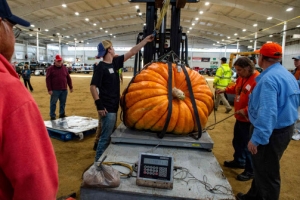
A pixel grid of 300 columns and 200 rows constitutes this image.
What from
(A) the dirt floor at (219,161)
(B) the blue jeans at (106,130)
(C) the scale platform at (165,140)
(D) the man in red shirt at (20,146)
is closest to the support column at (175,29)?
(B) the blue jeans at (106,130)

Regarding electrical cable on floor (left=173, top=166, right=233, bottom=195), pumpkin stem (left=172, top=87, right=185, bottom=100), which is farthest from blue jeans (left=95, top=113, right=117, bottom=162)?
electrical cable on floor (left=173, top=166, right=233, bottom=195)

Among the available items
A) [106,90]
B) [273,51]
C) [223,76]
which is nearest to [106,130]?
[106,90]

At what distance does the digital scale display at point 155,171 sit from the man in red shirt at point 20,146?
123 cm

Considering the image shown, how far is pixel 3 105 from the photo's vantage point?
789 mm

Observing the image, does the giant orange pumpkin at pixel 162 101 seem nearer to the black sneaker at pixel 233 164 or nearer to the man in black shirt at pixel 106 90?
the man in black shirt at pixel 106 90

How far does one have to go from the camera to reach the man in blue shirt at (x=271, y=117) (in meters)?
2.27

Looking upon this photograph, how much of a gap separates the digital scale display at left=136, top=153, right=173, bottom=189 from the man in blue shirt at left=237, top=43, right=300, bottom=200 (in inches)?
38.7

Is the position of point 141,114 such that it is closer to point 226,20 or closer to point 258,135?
point 258,135

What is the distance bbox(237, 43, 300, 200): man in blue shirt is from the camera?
7.45ft

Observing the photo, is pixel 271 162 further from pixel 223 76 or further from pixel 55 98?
pixel 223 76

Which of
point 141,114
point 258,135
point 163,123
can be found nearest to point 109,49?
point 141,114

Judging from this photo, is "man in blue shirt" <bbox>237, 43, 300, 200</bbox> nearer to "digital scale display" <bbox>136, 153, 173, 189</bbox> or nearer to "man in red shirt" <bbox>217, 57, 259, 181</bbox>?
"man in red shirt" <bbox>217, 57, 259, 181</bbox>

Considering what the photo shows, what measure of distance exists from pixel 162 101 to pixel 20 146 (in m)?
2.25

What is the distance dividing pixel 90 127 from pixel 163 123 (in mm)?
2822
